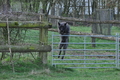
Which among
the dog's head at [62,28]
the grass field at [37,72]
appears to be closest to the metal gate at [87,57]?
the grass field at [37,72]

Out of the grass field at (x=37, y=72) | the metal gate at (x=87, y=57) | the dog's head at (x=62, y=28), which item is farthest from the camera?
the dog's head at (x=62, y=28)

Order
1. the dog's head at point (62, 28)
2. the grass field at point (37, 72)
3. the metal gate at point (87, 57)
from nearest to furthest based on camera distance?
1. the grass field at point (37, 72)
2. the metal gate at point (87, 57)
3. the dog's head at point (62, 28)

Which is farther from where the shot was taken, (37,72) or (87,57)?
(87,57)

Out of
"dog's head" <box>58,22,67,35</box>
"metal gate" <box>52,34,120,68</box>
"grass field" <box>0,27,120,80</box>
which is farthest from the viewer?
"dog's head" <box>58,22,67,35</box>

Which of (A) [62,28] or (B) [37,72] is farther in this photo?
(A) [62,28]

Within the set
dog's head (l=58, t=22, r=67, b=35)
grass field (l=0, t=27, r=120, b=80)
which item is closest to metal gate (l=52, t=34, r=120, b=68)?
grass field (l=0, t=27, r=120, b=80)

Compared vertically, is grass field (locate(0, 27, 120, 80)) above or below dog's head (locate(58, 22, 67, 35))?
below

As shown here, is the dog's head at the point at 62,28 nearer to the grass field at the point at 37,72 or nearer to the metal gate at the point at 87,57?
the metal gate at the point at 87,57

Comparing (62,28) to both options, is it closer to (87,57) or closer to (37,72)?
(87,57)

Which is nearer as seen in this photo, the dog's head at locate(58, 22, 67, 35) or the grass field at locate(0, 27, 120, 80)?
the grass field at locate(0, 27, 120, 80)

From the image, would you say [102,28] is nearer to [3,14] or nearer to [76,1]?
[3,14]

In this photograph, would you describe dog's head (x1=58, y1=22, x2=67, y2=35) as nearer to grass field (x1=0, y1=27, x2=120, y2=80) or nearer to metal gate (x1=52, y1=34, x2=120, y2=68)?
metal gate (x1=52, y1=34, x2=120, y2=68)

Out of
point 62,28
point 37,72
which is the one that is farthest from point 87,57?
point 37,72

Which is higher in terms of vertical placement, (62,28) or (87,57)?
(62,28)
